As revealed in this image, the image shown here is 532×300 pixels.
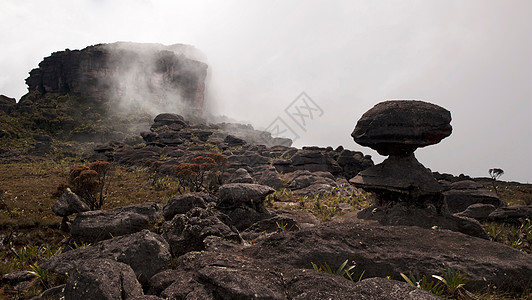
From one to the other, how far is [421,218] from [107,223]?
15.5 m

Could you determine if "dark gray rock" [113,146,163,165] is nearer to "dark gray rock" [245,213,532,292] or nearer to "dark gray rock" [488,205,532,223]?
"dark gray rock" [488,205,532,223]

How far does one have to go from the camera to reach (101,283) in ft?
17.8

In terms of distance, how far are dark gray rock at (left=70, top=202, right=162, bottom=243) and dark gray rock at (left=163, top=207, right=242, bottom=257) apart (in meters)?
2.63

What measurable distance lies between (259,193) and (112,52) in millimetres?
178150

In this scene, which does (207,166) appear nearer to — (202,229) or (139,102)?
(202,229)

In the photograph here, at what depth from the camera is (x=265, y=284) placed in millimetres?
4953

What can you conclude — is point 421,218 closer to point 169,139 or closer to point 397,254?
point 397,254

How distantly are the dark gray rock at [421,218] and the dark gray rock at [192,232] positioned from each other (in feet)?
32.9

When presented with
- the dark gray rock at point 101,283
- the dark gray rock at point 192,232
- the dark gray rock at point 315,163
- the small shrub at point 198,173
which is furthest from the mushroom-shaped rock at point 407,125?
the dark gray rock at point 315,163

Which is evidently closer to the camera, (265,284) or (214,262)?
(265,284)

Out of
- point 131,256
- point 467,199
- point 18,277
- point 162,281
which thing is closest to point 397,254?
point 162,281

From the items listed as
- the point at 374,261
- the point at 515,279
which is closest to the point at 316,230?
the point at 374,261

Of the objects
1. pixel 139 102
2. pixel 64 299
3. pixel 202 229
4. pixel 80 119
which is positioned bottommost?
pixel 64 299

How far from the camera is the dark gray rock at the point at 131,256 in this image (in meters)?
7.22
